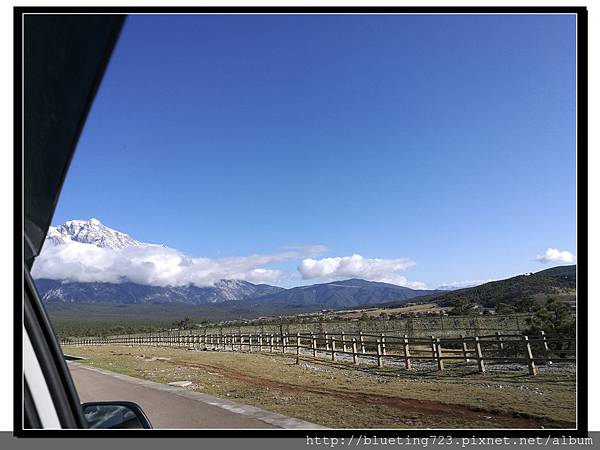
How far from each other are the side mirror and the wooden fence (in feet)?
39.7

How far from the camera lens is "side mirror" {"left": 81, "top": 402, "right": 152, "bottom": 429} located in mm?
2064

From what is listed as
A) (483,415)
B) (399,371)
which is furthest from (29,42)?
(399,371)

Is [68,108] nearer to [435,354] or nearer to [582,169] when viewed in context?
[582,169]

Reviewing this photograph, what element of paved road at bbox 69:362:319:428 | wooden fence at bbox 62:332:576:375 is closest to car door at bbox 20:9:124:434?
paved road at bbox 69:362:319:428

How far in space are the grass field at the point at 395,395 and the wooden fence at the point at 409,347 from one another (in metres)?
0.58

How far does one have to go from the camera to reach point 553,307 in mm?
19844

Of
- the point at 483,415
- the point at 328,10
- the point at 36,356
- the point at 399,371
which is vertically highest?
the point at 328,10

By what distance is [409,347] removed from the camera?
61.6 ft

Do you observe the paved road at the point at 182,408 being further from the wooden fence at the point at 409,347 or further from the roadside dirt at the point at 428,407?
the wooden fence at the point at 409,347

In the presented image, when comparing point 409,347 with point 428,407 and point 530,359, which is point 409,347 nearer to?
point 530,359

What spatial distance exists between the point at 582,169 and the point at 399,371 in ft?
37.4

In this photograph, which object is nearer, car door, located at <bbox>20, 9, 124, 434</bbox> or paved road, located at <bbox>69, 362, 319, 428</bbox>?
car door, located at <bbox>20, 9, 124, 434</bbox>

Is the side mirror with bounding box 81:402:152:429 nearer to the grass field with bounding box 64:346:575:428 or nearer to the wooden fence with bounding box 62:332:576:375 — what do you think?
the grass field with bounding box 64:346:575:428

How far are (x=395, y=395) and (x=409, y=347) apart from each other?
30.3ft
